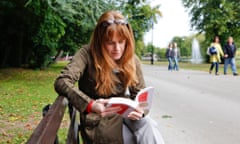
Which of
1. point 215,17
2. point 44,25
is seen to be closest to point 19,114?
point 44,25

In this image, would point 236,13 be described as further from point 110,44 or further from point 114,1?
point 110,44

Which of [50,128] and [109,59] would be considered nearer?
[50,128]

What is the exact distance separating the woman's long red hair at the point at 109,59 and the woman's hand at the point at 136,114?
44cm

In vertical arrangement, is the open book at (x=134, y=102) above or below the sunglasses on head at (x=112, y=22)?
below

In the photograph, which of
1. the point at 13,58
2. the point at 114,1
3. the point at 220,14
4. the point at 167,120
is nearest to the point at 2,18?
the point at 13,58

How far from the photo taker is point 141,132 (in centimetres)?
254

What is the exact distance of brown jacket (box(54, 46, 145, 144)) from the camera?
2.51m

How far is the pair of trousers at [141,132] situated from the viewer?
8.21ft

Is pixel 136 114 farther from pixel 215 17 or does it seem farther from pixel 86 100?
pixel 215 17

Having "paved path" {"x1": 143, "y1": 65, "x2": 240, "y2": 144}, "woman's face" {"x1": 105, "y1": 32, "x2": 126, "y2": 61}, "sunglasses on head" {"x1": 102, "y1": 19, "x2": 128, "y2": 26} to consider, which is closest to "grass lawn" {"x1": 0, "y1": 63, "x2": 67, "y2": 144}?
"paved path" {"x1": 143, "y1": 65, "x2": 240, "y2": 144}

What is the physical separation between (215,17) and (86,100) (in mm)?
37922

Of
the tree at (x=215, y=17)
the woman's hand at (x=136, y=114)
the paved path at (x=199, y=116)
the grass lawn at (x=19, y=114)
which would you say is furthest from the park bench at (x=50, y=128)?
the tree at (x=215, y=17)

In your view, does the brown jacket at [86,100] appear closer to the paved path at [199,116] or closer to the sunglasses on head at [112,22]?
the sunglasses on head at [112,22]

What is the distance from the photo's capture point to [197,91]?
11250 mm
